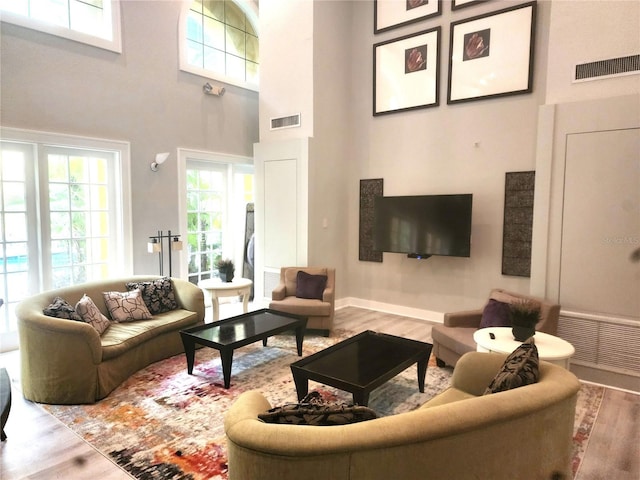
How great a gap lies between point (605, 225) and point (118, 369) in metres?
4.35

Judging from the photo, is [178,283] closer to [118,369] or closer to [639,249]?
[118,369]

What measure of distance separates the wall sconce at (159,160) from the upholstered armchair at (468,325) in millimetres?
3746

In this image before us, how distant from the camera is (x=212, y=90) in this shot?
570 centimetres

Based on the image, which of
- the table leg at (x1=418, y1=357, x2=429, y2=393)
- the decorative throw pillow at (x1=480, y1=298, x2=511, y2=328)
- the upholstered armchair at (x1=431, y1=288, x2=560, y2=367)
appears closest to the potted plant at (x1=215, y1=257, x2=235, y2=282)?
the upholstered armchair at (x1=431, y1=288, x2=560, y2=367)

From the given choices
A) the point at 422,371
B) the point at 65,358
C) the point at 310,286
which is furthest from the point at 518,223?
the point at 65,358

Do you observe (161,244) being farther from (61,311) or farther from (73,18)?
(73,18)

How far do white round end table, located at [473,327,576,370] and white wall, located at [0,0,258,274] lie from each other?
4.10m

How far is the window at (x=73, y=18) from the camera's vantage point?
13.2 ft

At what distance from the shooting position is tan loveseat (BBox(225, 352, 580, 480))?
132cm

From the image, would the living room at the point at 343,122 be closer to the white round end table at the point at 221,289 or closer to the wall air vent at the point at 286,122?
the wall air vent at the point at 286,122

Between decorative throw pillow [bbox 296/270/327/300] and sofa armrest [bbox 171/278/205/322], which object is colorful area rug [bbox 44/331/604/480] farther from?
decorative throw pillow [bbox 296/270/327/300]

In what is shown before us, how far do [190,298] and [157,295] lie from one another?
1.09 feet

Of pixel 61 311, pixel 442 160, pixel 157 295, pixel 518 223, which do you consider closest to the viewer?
pixel 61 311

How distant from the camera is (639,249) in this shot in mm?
3426
